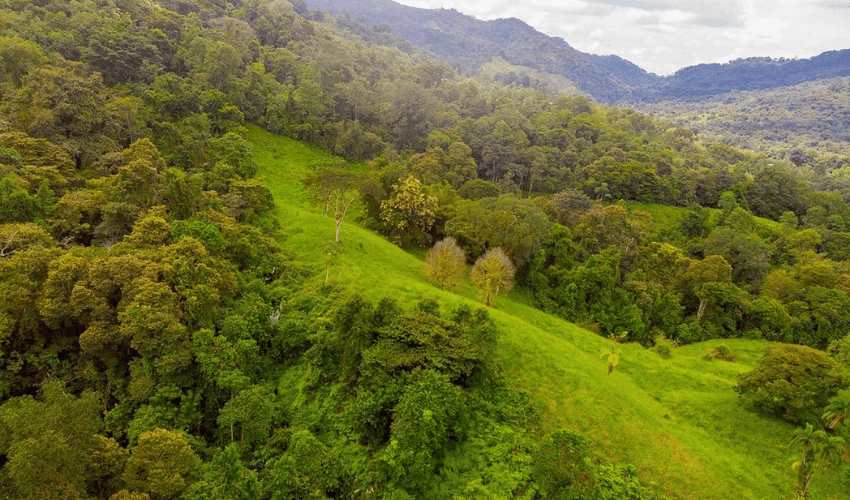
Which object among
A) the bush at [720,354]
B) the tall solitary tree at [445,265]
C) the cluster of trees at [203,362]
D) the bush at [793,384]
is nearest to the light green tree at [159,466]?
the cluster of trees at [203,362]

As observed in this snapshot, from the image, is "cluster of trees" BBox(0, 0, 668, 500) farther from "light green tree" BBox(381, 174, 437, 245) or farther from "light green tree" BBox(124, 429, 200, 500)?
"light green tree" BBox(381, 174, 437, 245)

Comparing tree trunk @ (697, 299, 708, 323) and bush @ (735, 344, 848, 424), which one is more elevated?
bush @ (735, 344, 848, 424)

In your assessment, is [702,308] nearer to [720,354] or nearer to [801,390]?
[720,354]

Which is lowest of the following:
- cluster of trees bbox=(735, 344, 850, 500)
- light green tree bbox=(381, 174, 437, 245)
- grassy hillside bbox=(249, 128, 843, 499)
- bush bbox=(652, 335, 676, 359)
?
bush bbox=(652, 335, 676, 359)

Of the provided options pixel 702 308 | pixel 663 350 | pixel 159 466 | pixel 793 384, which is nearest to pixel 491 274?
pixel 663 350

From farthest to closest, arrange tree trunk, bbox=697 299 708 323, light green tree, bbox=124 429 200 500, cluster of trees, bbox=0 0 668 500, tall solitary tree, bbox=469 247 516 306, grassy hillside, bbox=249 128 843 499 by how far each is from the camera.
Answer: tree trunk, bbox=697 299 708 323 → tall solitary tree, bbox=469 247 516 306 → grassy hillside, bbox=249 128 843 499 → cluster of trees, bbox=0 0 668 500 → light green tree, bbox=124 429 200 500

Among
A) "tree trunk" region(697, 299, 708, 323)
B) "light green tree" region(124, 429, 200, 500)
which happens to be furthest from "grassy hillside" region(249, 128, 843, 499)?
"light green tree" region(124, 429, 200, 500)

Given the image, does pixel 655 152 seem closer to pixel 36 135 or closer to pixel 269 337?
pixel 269 337
